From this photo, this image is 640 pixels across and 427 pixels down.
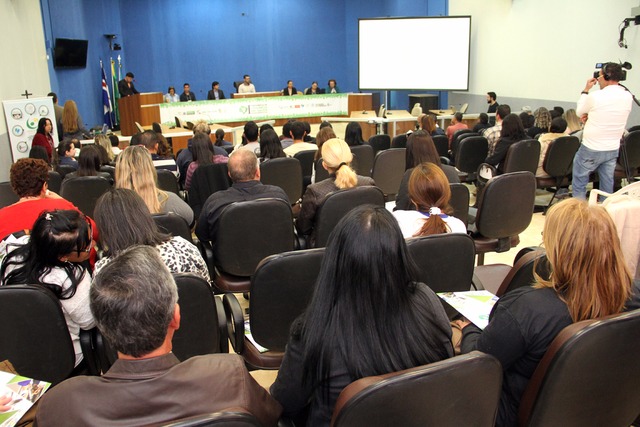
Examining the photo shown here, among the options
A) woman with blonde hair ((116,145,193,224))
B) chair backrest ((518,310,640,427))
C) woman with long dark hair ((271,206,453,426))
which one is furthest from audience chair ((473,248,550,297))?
woman with blonde hair ((116,145,193,224))

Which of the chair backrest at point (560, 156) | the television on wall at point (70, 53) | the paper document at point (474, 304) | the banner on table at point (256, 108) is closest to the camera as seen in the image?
the paper document at point (474, 304)

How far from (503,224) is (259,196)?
160cm

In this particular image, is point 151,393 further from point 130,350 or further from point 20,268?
point 20,268

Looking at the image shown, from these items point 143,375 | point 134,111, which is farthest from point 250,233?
point 134,111

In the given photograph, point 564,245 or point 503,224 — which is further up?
point 564,245

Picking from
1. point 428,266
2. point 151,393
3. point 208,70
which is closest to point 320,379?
point 151,393

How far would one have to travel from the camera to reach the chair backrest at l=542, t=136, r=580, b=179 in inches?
215

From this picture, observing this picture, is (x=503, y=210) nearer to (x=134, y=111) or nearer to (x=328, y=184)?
(x=328, y=184)

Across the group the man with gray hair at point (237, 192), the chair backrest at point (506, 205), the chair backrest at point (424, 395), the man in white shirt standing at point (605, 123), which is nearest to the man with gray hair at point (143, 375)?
the chair backrest at point (424, 395)

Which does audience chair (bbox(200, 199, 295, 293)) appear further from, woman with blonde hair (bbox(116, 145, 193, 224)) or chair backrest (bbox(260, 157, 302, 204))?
chair backrest (bbox(260, 157, 302, 204))

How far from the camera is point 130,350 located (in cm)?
131

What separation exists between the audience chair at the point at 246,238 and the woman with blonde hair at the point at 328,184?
31 centimetres

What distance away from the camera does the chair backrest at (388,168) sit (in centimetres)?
530

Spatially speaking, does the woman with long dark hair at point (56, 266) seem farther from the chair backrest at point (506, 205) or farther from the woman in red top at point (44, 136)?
the woman in red top at point (44, 136)
